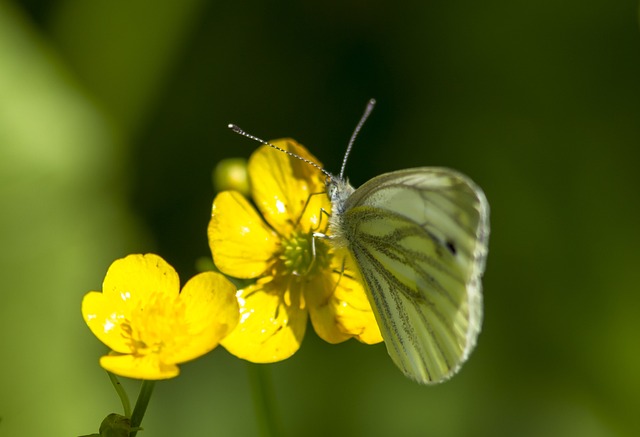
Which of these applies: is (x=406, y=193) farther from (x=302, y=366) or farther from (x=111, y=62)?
(x=111, y=62)

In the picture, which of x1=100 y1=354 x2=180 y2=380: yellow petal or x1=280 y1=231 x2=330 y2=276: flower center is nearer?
x1=100 y1=354 x2=180 y2=380: yellow petal

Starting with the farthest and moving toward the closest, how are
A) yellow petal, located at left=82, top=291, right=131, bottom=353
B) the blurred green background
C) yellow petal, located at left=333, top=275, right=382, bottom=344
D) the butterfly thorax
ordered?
1. the blurred green background
2. the butterfly thorax
3. yellow petal, located at left=333, top=275, right=382, bottom=344
4. yellow petal, located at left=82, top=291, right=131, bottom=353

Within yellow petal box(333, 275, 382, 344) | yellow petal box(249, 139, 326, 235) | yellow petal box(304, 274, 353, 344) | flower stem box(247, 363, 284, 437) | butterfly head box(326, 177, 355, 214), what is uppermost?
butterfly head box(326, 177, 355, 214)

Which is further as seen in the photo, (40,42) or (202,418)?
(40,42)

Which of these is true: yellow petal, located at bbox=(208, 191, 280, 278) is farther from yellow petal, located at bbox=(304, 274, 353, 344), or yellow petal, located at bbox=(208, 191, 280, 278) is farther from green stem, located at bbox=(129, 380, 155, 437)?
green stem, located at bbox=(129, 380, 155, 437)

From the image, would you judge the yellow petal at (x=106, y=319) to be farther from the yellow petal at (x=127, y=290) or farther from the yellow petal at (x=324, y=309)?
the yellow petal at (x=324, y=309)

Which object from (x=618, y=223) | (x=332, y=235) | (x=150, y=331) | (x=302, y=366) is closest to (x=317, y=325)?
(x=332, y=235)

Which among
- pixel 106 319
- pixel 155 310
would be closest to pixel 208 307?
pixel 155 310

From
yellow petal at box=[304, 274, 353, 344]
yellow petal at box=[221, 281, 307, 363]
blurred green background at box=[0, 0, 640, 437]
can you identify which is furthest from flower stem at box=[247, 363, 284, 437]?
blurred green background at box=[0, 0, 640, 437]
